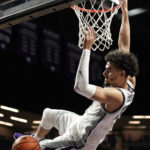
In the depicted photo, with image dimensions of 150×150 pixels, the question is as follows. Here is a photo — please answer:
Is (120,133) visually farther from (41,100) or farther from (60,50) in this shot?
(60,50)

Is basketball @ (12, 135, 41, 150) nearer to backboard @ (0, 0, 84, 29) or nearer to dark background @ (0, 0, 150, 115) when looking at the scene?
backboard @ (0, 0, 84, 29)

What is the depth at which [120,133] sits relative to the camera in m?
11.3

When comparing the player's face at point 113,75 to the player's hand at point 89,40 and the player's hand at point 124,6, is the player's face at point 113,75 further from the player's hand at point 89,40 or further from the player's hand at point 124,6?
the player's hand at point 124,6

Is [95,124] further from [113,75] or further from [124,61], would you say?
[124,61]

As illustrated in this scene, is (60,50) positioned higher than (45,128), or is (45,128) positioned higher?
(60,50)

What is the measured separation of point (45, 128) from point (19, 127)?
7415 millimetres

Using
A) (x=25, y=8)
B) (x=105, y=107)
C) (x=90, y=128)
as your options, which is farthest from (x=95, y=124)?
(x=25, y=8)

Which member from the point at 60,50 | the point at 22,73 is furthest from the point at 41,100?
the point at 60,50

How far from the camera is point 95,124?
3.42 meters

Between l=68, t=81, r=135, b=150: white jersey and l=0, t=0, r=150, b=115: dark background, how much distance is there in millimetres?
4095

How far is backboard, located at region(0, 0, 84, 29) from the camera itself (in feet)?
12.4

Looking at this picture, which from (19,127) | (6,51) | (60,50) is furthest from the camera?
Result: (19,127)

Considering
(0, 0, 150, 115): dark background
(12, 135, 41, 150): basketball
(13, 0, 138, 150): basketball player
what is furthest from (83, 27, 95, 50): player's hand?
(0, 0, 150, 115): dark background

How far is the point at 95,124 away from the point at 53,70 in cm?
479
